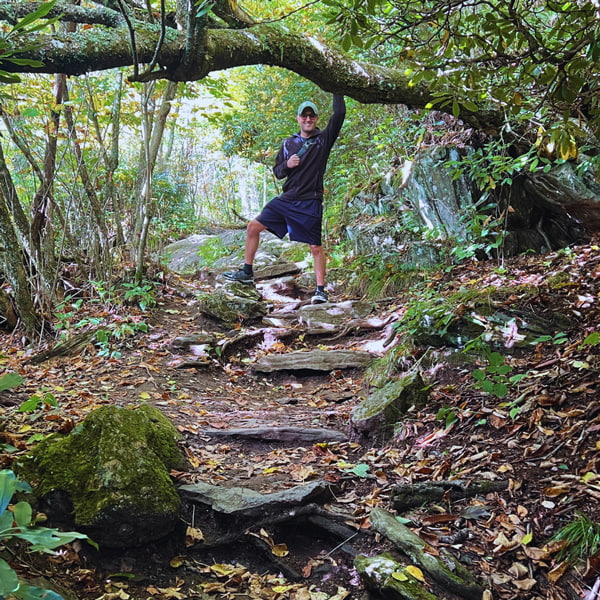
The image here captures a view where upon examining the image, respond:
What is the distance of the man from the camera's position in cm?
582

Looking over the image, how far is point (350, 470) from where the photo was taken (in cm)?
287

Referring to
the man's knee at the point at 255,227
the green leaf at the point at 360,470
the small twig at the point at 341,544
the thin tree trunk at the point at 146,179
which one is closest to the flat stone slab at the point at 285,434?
the green leaf at the point at 360,470

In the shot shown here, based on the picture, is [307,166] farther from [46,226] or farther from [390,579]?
[390,579]

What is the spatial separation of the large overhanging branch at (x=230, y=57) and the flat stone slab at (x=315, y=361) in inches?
97.2

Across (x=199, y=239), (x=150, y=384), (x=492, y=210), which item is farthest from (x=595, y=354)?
(x=199, y=239)

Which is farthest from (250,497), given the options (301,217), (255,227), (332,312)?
(255,227)

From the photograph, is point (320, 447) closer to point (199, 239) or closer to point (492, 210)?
point (492, 210)

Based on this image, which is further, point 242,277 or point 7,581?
point 242,277

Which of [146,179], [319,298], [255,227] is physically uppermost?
[146,179]

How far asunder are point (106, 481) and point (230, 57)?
3.89m

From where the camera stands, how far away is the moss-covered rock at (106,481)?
204cm

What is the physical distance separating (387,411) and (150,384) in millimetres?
2262

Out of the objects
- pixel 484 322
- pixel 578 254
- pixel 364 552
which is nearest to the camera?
pixel 364 552

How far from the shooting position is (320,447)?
3230 millimetres
